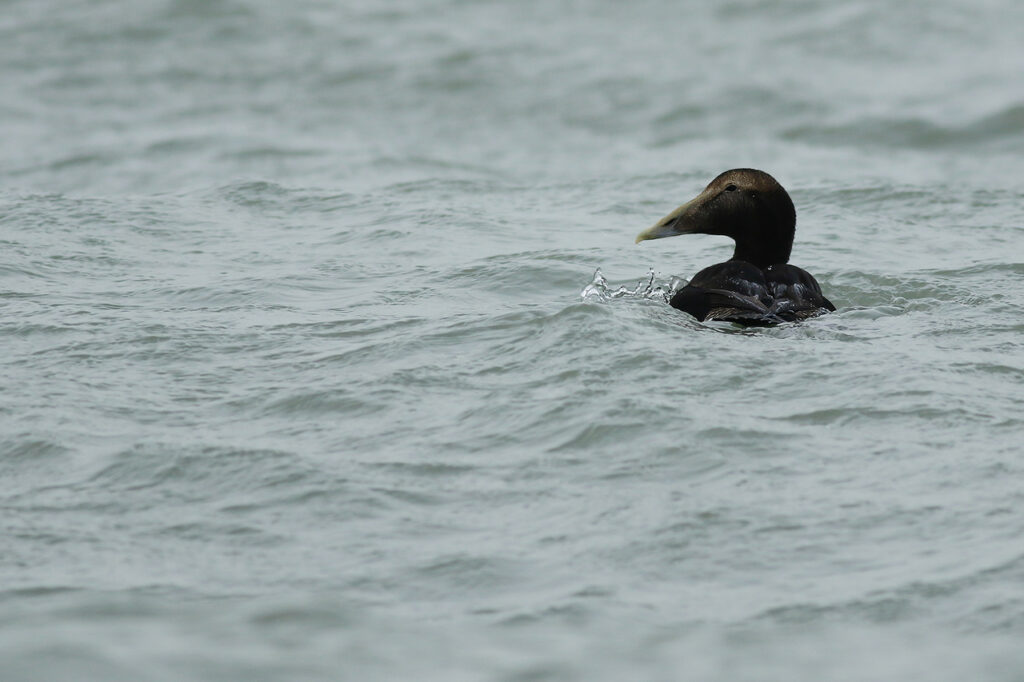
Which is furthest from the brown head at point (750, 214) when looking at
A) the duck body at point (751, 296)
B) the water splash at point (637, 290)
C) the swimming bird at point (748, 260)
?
the water splash at point (637, 290)

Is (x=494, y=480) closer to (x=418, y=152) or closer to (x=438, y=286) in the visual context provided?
(x=438, y=286)

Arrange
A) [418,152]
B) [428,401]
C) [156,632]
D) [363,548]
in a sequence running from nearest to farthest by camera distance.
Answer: [156,632]
[363,548]
[428,401]
[418,152]

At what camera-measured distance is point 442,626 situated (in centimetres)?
411

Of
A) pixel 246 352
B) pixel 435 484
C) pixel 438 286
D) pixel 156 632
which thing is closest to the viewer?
pixel 156 632

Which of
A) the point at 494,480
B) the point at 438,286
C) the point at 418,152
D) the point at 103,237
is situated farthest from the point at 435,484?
the point at 418,152

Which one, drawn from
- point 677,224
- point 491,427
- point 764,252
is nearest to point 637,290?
point 677,224

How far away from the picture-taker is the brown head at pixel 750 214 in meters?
7.16

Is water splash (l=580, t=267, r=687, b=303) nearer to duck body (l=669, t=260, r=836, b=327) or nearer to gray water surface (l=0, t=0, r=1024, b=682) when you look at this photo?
gray water surface (l=0, t=0, r=1024, b=682)

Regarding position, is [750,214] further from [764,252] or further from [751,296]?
[751,296]

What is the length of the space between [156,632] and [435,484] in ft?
3.97

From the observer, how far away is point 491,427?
18.2 feet

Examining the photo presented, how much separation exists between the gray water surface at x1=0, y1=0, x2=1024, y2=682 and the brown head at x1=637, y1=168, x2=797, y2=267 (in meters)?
0.46

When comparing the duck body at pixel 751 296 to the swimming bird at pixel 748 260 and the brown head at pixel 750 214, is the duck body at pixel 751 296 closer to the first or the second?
the swimming bird at pixel 748 260

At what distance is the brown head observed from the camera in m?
7.16
